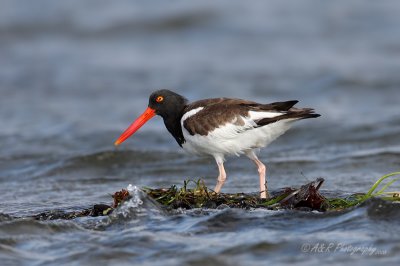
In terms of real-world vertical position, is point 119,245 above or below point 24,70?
below

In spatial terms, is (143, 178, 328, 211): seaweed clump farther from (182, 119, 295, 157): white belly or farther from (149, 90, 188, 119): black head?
(149, 90, 188, 119): black head

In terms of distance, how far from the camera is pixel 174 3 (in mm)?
20812

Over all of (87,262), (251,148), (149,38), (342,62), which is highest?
(149,38)

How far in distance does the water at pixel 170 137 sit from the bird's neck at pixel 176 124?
41.0 inches

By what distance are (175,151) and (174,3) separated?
33.6 feet

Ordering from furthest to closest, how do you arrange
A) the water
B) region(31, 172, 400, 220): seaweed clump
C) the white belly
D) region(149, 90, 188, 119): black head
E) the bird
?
region(149, 90, 188, 119): black head → the white belly → the bird → region(31, 172, 400, 220): seaweed clump → the water

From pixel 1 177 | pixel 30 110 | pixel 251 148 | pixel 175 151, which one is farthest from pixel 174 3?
pixel 251 148

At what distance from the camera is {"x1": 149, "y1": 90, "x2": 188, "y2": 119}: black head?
7.87 m

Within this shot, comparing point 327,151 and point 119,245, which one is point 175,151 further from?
point 119,245

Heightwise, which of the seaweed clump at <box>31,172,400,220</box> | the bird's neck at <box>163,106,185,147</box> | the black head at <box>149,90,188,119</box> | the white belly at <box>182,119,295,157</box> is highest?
the black head at <box>149,90,188,119</box>

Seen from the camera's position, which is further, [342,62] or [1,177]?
[342,62]

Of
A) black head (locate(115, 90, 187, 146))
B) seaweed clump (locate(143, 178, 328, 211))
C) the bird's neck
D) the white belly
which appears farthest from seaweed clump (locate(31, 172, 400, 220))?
black head (locate(115, 90, 187, 146))

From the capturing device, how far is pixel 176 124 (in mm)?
7777

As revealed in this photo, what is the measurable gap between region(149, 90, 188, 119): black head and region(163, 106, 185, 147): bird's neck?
0.01m
